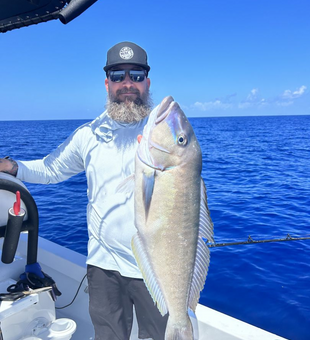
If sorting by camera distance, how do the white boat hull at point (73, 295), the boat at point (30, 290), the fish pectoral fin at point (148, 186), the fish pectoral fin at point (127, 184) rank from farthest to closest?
1. the white boat hull at point (73, 295)
2. the boat at point (30, 290)
3. the fish pectoral fin at point (127, 184)
4. the fish pectoral fin at point (148, 186)

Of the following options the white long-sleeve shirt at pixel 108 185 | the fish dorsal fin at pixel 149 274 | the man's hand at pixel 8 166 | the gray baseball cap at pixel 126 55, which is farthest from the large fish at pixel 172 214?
the man's hand at pixel 8 166

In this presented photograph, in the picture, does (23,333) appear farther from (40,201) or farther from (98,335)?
(40,201)

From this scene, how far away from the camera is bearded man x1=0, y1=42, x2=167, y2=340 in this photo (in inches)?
98.6

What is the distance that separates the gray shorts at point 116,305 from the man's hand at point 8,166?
112 cm

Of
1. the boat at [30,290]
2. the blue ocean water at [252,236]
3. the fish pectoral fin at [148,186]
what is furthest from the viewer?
the blue ocean water at [252,236]

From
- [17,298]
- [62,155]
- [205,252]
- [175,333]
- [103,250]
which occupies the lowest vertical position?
[17,298]

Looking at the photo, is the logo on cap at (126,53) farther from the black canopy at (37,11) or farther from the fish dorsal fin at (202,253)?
the fish dorsal fin at (202,253)

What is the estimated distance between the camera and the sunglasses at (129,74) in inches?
98.8

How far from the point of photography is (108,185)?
8.37 ft

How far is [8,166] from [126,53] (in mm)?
1449

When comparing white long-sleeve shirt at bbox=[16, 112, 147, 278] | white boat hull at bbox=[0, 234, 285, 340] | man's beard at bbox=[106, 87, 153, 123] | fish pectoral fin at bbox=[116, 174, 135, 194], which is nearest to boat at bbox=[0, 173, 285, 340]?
white boat hull at bbox=[0, 234, 285, 340]

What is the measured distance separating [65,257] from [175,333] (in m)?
2.50

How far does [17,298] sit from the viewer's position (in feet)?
9.37

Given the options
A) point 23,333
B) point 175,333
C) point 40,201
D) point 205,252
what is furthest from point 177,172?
point 40,201
